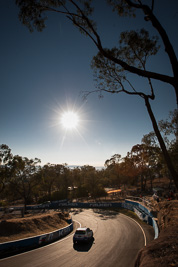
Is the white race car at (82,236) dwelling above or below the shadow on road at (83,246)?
above

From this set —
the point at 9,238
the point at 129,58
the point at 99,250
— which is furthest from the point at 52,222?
the point at 129,58

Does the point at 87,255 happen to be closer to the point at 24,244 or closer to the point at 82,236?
the point at 82,236

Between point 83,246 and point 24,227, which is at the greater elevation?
point 24,227

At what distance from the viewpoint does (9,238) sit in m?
16.1

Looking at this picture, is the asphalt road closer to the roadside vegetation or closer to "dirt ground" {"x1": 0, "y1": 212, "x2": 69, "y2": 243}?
"dirt ground" {"x1": 0, "y1": 212, "x2": 69, "y2": 243}

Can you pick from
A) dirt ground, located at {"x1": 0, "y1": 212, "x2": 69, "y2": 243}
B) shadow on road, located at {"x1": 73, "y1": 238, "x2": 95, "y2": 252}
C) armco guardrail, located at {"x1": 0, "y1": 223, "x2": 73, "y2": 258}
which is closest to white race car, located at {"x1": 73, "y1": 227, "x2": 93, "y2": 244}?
shadow on road, located at {"x1": 73, "y1": 238, "x2": 95, "y2": 252}

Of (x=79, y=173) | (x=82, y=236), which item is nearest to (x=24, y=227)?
(x=82, y=236)

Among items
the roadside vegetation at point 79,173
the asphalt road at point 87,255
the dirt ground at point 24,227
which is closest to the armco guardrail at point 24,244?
the asphalt road at point 87,255

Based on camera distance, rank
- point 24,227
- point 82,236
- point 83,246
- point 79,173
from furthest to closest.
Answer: point 79,173, point 24,227, point 82,236, point 83,246

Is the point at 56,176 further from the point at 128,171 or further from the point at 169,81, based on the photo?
the point at 169,81

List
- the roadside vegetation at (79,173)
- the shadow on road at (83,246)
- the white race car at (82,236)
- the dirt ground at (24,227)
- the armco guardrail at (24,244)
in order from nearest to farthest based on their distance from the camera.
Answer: the armco guardrail at (24,244)
the shadow on road at (83,246)
the white race car at (82,236)
the dirt ground at (24,227)
the roadside vegetation at (79,173)

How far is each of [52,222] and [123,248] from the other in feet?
50.5

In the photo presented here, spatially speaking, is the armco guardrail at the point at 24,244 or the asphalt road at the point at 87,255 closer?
the asphalt road at the point at 87,255

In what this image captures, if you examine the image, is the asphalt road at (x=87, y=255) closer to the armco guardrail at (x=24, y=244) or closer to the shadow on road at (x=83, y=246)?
the shadow on road at (x=83, y=246)
